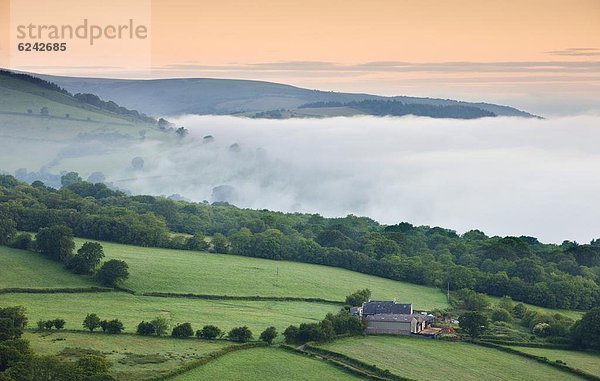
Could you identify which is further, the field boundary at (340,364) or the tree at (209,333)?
the tree at (209,333)

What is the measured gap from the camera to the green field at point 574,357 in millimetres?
73925

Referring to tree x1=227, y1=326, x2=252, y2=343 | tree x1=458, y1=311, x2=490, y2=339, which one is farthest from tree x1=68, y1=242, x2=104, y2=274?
tree x1=458, y1=311, x2=490, y2=339

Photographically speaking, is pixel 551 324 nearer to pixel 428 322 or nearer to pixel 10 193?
pixel 428 322

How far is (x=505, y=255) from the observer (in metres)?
113

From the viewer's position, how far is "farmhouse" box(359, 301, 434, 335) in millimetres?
81688

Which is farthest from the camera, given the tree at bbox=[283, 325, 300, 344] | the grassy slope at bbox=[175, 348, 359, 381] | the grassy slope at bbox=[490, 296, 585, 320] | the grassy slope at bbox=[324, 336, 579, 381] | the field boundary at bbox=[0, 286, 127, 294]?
the grassy slope at bbox=[490, 296, 585, 320]

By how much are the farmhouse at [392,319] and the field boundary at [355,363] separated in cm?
823

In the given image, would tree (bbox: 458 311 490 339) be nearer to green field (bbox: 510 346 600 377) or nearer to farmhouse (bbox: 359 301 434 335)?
green field (bbox: 510 346 600 377)

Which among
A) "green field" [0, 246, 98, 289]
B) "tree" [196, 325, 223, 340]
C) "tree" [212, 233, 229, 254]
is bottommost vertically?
"tree" [196, 325, 223, 340]

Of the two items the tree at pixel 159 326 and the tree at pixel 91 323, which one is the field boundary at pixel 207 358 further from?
the tree at pixel 91 323

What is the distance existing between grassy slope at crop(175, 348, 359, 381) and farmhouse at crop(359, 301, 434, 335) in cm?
1104

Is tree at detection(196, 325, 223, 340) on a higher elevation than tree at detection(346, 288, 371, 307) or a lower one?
lower

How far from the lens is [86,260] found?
92.7 metres

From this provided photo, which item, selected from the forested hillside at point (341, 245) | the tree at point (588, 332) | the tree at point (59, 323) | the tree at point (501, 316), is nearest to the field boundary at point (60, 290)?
the tree at point (59, 323)
